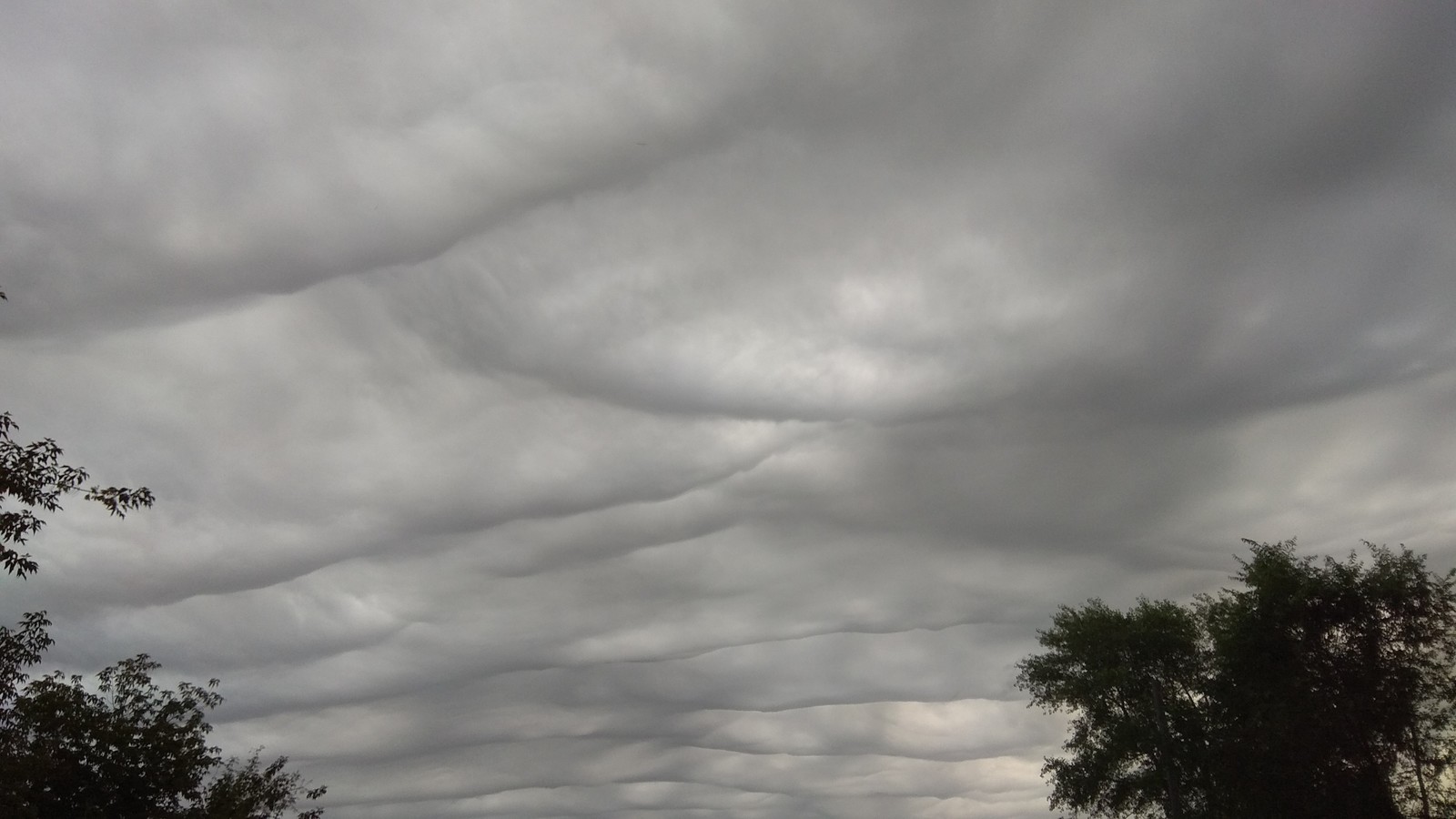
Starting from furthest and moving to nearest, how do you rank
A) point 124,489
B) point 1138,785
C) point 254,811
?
1. point 1138,785
2. point 254,811
3. point 124,489

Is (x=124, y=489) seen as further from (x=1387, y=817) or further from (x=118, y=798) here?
(x=1387, y=817)

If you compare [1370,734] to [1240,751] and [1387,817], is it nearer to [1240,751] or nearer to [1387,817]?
[1387,817]

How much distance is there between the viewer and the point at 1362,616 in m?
53.6

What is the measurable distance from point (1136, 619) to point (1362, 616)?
16731 mm

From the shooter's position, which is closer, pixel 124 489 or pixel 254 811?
pixel 124 489

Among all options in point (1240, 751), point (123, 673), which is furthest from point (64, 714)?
point (1240, 751)

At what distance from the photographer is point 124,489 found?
24344 millimetres

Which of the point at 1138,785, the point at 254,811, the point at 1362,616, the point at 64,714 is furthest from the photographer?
the point at 1138,785

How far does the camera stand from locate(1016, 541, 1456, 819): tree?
168 ft

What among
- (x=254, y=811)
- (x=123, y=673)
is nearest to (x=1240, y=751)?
(x=254, y=811)

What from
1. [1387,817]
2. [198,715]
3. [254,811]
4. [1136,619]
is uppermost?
[1136,619]

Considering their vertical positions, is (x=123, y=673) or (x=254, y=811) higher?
(x=123, y=673)

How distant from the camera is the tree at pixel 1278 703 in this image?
5112 cm

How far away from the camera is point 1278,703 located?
53.7 metres
